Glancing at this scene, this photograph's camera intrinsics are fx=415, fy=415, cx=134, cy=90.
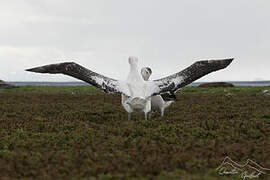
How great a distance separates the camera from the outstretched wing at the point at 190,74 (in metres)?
12.5

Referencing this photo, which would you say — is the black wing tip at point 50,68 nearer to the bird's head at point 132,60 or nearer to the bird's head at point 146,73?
the bird's head at point 132,60

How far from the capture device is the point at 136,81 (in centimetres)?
1231

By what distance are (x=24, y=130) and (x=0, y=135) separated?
0.91m

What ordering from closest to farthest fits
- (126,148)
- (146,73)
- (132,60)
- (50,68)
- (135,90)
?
(126,148) → (50,68) → (135,90) → (132,60) → (146,73)

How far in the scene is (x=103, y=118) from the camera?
1461 centimetres

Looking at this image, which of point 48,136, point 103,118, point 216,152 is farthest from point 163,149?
point 103,118

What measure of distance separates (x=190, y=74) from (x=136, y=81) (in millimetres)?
1689

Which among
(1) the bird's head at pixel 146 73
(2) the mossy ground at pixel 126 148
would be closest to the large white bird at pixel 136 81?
(2) the mossy ground at pixel 126 148

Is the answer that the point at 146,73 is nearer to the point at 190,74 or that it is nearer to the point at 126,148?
the point at 190,74

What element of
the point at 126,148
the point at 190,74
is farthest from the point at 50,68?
the point at 190,74

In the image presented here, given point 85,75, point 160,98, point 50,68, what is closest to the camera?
point 50,68

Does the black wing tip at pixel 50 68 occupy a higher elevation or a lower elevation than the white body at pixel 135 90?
higher

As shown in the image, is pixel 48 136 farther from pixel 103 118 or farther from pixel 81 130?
pixel 103 118

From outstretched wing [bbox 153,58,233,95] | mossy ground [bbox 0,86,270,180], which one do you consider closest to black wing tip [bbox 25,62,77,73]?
mossy ground [bbox 0,86,270,180]
